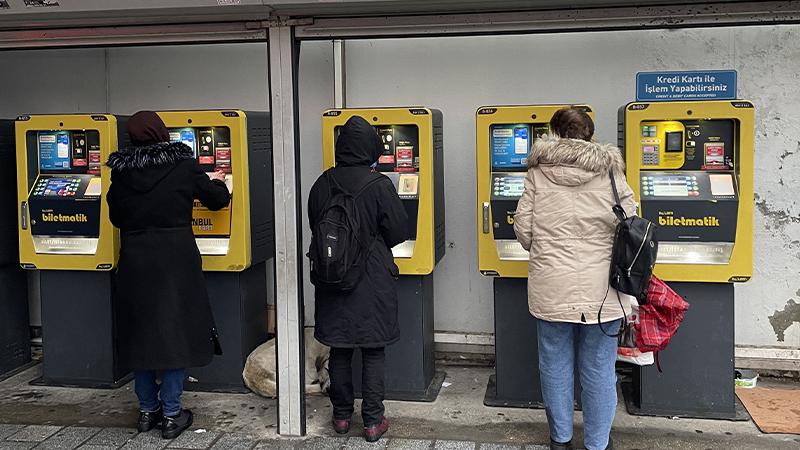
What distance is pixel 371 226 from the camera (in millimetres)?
4094

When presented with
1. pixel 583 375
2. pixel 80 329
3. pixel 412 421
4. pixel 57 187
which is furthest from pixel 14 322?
pixel 583 375

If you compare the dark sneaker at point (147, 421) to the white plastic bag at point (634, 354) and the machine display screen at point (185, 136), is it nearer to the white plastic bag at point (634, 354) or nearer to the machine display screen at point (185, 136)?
the machine display screen at point (185, 136)

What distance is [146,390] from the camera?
174 inches

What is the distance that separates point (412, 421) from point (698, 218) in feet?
5.91

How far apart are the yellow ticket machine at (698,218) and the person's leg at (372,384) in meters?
1.45

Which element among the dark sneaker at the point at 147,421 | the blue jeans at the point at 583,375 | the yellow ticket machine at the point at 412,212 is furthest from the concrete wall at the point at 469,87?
the blue jeans at the point at 583,375

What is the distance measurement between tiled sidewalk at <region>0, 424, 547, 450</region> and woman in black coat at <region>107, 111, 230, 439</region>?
14 centimetres

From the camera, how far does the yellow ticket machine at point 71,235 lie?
197 inches

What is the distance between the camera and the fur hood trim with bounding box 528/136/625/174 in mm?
3732

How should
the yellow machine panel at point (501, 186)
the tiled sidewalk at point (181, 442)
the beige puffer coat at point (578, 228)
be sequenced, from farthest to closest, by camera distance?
the yellow machine panel at point (501, 186) → the tiled sidewalk at point (181, 442) → the beige puffer coat at point (578, 228)

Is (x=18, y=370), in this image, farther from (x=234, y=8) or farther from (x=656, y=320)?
(x=656, y=320)

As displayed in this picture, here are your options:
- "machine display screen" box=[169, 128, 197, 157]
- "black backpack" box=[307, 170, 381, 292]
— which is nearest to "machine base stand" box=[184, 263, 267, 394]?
"machine display screen" box=[169, 128, 197, 157]

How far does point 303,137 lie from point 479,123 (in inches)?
61.8

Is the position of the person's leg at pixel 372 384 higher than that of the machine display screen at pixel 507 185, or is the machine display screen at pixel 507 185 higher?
the machine display screen at pixel 507 185
